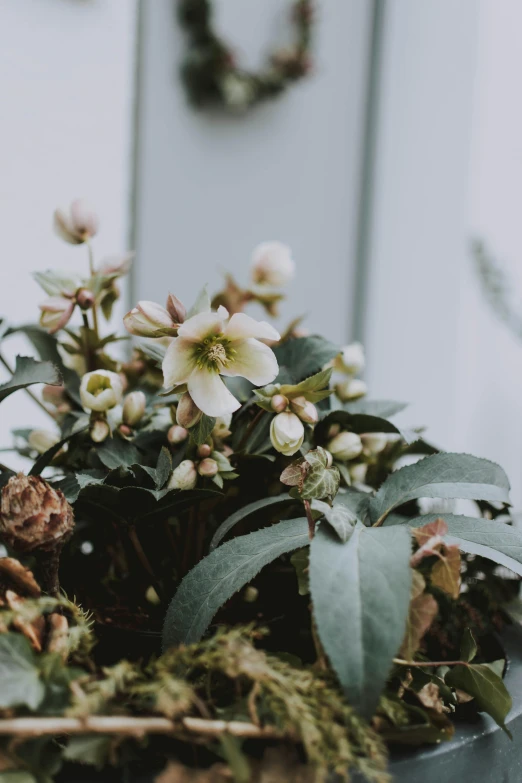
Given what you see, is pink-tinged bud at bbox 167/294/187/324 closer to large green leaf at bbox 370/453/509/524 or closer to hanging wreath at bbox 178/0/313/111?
large green leaf at bbox 370/453/509/524

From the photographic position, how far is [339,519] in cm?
33

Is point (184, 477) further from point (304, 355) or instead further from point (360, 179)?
point (360, 179)

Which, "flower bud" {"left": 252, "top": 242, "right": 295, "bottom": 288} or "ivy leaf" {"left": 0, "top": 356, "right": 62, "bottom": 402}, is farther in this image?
"flower bud" {"left": 252, "top": 242, "right": 295, "bottom": 288}

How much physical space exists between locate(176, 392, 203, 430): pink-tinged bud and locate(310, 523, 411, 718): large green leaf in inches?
4.0

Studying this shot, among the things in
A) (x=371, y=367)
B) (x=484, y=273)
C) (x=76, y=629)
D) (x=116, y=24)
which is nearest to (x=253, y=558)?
(x=76, y=629)

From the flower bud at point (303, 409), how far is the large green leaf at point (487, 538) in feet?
0.29

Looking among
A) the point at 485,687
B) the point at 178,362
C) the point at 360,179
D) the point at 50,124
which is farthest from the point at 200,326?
the point at 360,179

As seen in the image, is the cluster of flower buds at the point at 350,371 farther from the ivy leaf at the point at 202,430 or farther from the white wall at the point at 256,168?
the white wall at the point at 256,168

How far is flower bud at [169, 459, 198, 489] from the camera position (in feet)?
1.28

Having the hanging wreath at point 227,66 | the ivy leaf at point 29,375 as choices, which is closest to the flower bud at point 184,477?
the ivy leaf at point 29,375

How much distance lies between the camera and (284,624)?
453mm

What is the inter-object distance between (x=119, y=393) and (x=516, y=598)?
1.24ft

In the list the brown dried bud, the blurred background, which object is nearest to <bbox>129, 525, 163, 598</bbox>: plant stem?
the brown dried bud

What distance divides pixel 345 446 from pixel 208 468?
0.37 feet
